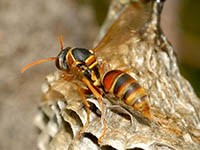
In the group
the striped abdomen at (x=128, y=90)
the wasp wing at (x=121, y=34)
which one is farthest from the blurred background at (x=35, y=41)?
the striped abdomen at (x=128, y=90)

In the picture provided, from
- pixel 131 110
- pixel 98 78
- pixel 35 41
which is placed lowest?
pixel 131 110

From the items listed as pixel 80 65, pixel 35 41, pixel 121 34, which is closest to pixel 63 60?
pixel 80 65

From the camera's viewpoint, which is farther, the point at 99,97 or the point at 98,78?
the point at 98,78

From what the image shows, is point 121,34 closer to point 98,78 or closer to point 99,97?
point 98,78

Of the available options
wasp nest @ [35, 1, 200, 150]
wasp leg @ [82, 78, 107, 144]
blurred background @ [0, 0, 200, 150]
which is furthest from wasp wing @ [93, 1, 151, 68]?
blurred background @ [0, 0, 200, 150]

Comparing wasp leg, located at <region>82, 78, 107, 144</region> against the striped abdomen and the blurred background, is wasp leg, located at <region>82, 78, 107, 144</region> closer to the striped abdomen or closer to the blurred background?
the striped abdomen

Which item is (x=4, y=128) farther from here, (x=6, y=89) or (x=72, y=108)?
(x=72, y=108)

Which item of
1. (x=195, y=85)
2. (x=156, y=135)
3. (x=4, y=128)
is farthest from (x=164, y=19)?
(x=156, y=135)
